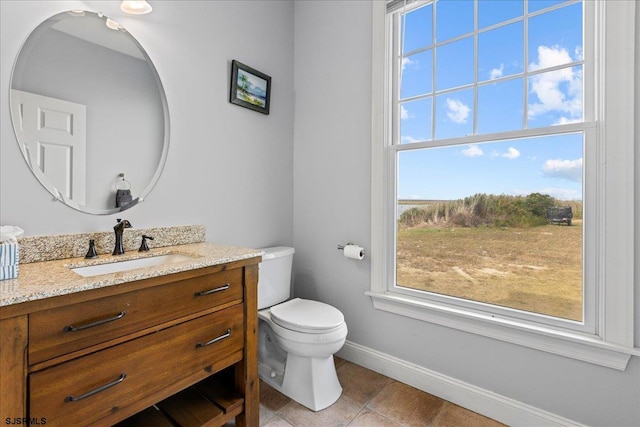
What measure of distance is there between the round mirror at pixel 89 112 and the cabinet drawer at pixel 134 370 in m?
0.74

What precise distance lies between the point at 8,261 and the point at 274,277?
4.18 ft

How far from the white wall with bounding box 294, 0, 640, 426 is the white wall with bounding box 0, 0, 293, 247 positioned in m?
0.17

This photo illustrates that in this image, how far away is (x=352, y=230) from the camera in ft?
7.04

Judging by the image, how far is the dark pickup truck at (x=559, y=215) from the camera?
1.46 meters

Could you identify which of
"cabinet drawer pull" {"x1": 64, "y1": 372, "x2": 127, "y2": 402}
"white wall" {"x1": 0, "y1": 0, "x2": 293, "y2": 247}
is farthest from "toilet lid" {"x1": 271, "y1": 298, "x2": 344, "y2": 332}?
"cabinet drawer pull" {"x1": 64, "y1": 372, "x2": 127, "y2": 402}

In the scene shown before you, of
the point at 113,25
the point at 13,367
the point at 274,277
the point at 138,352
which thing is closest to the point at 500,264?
the point at 274,277

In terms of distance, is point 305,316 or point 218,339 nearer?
point 218,339

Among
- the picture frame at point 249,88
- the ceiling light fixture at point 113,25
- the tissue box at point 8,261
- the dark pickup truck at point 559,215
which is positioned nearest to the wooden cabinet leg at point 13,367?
the tissue box at point 8,261

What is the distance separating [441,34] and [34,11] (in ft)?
6.49

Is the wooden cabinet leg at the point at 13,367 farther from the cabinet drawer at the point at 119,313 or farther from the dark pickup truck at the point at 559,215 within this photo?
the dark pickup truck at the point at 559,215

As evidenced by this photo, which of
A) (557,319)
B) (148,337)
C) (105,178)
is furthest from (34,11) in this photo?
(557,319)

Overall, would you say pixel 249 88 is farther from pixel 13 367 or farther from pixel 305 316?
pixel 13 367

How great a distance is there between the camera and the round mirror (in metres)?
1.30

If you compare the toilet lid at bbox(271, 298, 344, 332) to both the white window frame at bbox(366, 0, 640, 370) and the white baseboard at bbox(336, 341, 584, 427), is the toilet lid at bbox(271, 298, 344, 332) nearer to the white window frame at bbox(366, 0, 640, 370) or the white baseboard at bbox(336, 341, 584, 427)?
the white baseboard at bbox(336, 341, 584, 427)
